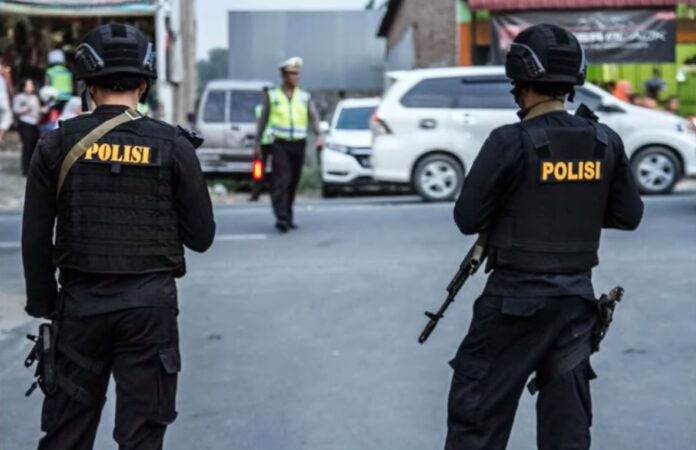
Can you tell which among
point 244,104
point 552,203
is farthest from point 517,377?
point 244,104

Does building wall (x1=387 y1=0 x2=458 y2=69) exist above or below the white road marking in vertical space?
above

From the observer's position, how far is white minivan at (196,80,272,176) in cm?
2053

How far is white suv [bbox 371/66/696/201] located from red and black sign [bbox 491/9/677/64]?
25.8 ft

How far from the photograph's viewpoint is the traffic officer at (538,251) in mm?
4305

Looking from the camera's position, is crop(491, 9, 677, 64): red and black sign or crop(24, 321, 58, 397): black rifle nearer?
crop(24, 321, 58, 397): black rifle

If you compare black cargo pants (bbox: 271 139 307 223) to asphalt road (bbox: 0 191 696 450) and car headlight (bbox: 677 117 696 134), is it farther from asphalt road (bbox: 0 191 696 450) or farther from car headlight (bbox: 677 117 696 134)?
car headlight (bbox: 677 117 696 134)

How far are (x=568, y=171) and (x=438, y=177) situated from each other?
11.7m

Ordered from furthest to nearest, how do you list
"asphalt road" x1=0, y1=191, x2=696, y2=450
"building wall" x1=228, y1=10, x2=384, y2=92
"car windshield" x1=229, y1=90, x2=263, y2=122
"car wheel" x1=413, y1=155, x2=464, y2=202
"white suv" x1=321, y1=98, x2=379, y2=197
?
"building wall" x1=228, y1=10, x2=384, y2=92 < "car windshield" x1=229, y1=90, x2=263, y2=122 < "white suv" x1=321, y1=98, x2=379, y2=197 < "car wheel" x1=413, y1=155, x2=464, y2=202 < "asphalt road" x1=0, y1=191, x2=696, y2=450

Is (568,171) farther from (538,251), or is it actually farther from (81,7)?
(81,7)

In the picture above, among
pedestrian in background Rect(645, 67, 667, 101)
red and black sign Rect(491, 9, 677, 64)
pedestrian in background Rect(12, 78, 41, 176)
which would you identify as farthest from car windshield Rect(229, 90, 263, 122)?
pedestrian in background Rect(645, 67, 667, 101)

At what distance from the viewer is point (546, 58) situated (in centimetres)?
431

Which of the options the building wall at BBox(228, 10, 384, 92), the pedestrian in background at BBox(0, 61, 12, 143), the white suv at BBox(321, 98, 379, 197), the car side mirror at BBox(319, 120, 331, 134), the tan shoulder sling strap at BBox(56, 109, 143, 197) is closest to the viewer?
the tan shoulder sling strap at BBox(56, 109, 143, 197)

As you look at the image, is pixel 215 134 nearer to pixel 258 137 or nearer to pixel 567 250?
pixel 258 137

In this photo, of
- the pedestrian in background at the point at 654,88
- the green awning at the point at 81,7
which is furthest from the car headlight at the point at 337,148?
the pedestrian in background at the point at 654,88
